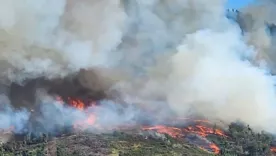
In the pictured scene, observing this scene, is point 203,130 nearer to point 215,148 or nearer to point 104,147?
point 215,148

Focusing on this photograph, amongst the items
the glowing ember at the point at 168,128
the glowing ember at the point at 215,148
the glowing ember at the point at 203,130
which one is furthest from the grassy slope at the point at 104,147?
the glowing ember at the point at 203,130

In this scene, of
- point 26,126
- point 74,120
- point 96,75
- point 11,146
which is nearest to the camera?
point 11,146

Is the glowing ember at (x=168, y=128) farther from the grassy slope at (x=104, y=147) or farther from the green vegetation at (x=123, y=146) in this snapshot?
the grassy slope at (x=104, y=147)

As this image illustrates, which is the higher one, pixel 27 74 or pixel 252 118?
pixel 27 74

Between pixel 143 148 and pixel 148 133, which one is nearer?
pixel 143 148

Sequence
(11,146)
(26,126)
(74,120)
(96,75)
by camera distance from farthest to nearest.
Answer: (96,75) → (74,120) → (26,126) → (11,146)

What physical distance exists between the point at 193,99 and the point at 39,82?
87.6 ft

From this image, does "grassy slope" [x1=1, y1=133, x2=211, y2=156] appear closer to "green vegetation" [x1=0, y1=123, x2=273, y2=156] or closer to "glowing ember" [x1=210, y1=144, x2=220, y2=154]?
"green vegetation" [x1=0, y1=123, x2=273, y2=156]

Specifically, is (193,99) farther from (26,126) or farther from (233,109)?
(26,126)

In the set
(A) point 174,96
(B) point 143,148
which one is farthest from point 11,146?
(A) point 174,96

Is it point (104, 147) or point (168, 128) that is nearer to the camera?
point (104, 147)

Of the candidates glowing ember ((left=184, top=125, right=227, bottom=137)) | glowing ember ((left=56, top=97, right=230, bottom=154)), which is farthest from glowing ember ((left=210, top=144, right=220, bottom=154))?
glowing ember ((left=184, top=125, right=227, bottom=137))

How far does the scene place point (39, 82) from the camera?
85250 millimetres

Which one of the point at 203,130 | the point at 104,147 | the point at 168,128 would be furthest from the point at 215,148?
the point at 104,147
